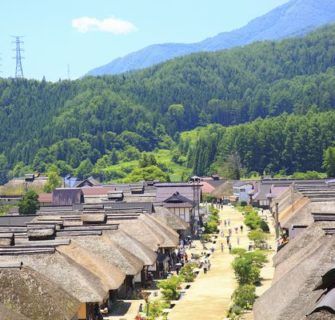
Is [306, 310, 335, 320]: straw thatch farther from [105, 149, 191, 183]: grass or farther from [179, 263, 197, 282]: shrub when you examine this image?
[105, 149, 191, 183]: grass

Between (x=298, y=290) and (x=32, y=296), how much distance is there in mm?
7785

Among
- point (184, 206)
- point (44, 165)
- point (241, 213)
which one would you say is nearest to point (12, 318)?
point (184, 206)

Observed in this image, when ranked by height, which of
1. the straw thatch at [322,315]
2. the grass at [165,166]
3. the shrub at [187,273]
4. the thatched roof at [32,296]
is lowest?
the shrub at [187,273]

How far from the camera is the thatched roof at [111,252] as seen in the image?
113 feet

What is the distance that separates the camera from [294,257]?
1051 inches

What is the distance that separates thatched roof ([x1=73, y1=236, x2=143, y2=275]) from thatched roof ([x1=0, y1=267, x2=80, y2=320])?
992cm

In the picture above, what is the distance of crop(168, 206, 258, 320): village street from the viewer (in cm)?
3338

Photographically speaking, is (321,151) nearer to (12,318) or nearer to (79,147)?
(79,147)

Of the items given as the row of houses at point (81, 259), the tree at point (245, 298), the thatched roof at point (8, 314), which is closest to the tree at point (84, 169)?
the row of houses at point (81, 259)

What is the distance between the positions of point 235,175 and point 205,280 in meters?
90.6

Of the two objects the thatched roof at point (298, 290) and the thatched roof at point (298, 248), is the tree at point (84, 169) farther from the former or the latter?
the thatched roof at point (298, 290)

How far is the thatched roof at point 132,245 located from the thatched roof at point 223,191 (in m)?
73.2

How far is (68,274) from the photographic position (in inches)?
1103

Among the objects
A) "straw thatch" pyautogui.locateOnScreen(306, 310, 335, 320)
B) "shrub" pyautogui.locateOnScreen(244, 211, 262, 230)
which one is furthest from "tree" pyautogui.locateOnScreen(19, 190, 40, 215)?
"straw thatch" pyautogui.locateOnScreen(306, 310, 335, 320)
